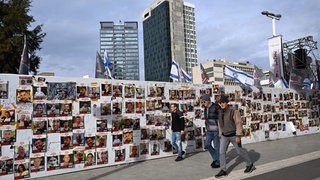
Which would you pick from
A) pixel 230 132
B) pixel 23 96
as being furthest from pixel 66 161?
pixel 230 132

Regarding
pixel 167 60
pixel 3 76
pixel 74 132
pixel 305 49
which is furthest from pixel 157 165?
pixel 167 60

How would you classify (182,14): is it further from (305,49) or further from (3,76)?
(3,76)

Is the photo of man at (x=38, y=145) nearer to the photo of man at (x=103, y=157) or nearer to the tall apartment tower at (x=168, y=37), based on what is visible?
the photo of man at (x=103, y=157)

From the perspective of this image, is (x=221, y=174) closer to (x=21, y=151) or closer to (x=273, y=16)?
(x=21, y=151)

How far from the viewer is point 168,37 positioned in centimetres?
14612

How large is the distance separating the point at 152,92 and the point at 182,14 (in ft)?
483

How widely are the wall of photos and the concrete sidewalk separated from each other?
0.41 m

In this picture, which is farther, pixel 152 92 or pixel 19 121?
pixel 152 92

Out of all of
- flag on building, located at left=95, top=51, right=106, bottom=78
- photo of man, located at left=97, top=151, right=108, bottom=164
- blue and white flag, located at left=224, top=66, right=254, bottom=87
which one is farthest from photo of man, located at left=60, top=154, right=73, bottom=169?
blue and white flag, located at left=224, top=66, right=254, bottom=87

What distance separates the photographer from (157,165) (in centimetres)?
770

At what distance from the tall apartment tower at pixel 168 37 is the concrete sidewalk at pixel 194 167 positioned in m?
132

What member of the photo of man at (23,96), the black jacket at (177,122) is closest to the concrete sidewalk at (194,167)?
the black jacket at (177,122)

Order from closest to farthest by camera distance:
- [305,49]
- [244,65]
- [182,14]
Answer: [305,49]
[244,65]
[182,14]

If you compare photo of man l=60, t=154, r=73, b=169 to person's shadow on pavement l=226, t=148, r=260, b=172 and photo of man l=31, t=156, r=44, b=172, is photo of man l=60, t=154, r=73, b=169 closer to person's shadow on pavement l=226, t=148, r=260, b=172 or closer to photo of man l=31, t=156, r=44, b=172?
photo of man l=31, t=156, r=44, b=172
